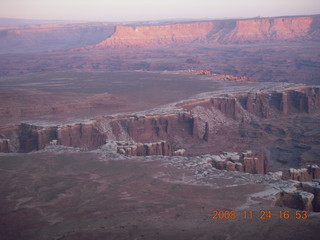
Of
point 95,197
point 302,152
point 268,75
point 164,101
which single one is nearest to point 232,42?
point 268,75

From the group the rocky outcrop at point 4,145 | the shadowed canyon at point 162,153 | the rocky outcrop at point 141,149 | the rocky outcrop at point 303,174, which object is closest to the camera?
the shadowed canyon at point 162,153

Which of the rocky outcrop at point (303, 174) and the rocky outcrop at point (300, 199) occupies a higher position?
the rocky outcrop at point (300, 199)

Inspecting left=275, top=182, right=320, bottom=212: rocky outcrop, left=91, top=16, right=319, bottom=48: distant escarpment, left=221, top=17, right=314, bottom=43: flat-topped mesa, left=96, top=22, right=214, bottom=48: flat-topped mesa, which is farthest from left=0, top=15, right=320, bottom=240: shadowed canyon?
left=221, top=17, right=314, bottom=43: flat-topped mesa

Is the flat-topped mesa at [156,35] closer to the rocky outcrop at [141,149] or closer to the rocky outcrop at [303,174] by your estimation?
the rocky outcrop at [141,149]

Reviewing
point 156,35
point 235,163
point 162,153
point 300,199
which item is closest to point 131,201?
point 300,199

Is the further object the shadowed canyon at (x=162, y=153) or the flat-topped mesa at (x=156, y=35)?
the flat-topped mesa at (x=156, y=35)

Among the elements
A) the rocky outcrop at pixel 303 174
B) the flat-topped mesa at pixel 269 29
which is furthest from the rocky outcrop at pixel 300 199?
the flat-topped mesa at pixel 269 29

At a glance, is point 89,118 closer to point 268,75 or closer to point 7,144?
point 7,144
